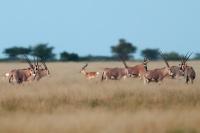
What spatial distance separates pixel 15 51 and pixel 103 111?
66.5m

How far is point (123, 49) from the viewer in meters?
78.9

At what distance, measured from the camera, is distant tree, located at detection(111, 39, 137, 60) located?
7806 cm

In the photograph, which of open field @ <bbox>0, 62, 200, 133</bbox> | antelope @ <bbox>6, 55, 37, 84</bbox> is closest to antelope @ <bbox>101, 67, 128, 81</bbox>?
antelope @ <bbox>6, 55, 37, 84</bbox>

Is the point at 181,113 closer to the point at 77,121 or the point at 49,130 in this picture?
the point at 77,121

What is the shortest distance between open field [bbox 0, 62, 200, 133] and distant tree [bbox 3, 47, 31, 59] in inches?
2399

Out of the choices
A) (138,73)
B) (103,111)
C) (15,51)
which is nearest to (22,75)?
(138,73)

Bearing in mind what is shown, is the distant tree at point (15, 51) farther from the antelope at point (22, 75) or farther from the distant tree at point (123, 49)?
the antelope at point (22, 75)

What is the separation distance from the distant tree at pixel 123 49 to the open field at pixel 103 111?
198 feet

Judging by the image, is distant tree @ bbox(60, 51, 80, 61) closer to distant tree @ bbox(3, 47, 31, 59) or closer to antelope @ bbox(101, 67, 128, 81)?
distant tree @ bbox(3, 47, 31, 59)

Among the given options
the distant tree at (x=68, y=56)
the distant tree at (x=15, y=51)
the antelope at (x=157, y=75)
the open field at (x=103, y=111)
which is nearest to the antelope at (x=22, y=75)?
the antelope at (x=157, y=75)

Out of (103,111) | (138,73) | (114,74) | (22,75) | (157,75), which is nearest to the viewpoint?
(103,111)

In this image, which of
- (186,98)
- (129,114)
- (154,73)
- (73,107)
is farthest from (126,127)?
(154,73)

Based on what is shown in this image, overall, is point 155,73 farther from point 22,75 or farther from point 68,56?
point 68,56

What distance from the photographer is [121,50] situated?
78625 millimetres
